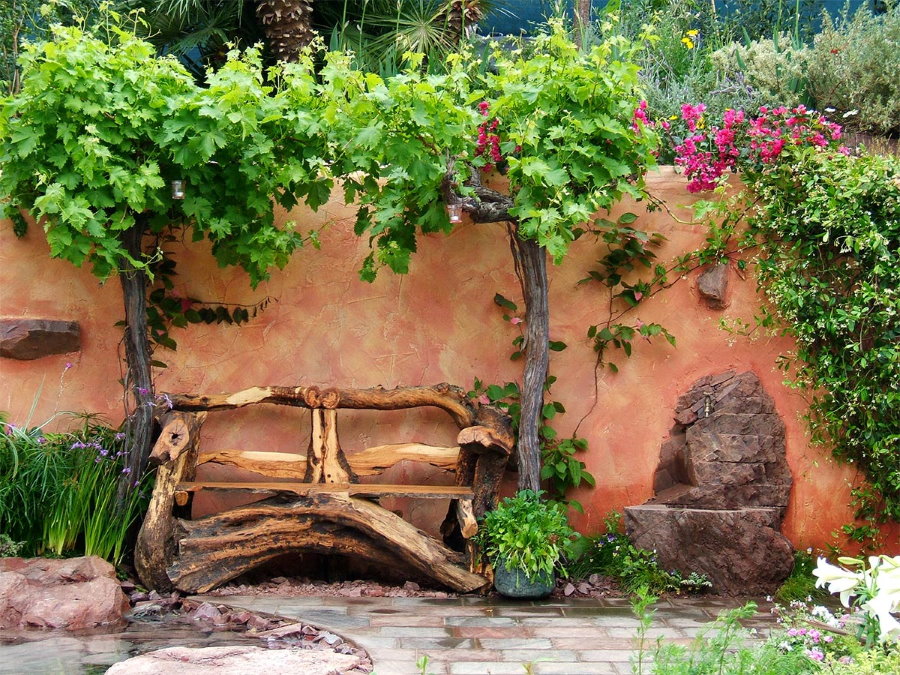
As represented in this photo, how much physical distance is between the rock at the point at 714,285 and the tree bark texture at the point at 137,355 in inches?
125

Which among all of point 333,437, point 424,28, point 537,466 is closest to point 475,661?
point 537,466

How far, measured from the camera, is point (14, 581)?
4.08 m

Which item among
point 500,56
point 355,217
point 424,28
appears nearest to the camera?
point 500,56

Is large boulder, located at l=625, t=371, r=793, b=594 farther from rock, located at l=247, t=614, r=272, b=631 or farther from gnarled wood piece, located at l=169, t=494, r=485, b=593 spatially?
rock, located at l=247, t=614, r=272, b=631

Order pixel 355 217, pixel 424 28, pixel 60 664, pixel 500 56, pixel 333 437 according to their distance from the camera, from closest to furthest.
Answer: pixel 60 664 → pixel 500 56 → pixel 333 437 → pixel 355 217 → pixel 424 28

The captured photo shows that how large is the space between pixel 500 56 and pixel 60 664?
3.43 meters

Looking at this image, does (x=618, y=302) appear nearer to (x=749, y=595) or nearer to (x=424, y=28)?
(x=749, y=595)

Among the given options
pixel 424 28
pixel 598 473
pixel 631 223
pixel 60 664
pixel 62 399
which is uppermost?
pixel 424 28

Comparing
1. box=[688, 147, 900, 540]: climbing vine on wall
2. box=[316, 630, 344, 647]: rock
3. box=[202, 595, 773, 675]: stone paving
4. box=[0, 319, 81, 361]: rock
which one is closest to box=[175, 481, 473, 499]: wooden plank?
box=[202, 595, 773, 675]: stone paving

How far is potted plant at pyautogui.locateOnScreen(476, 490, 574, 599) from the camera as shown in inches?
176

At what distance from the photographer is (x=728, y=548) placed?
15.6 feet

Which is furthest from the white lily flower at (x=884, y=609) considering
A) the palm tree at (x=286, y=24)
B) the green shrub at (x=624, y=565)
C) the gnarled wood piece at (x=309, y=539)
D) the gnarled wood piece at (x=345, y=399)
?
the palm tree at (x=286, y=24)

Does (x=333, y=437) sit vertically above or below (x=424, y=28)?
below

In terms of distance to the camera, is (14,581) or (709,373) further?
(709,373)
